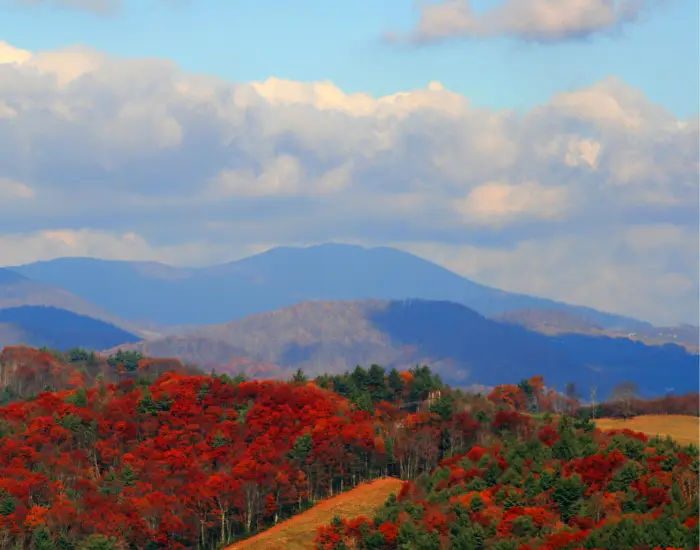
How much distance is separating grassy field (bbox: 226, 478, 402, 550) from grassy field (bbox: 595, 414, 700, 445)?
42.1 meters

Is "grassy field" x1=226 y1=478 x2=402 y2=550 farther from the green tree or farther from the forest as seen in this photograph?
the green tree

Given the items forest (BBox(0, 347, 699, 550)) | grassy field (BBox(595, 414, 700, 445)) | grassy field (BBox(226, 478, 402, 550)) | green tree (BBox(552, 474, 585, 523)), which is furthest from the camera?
grassy field (BBox(595, 414, 700, 445))

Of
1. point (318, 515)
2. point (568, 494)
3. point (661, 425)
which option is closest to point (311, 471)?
point (318, 515)

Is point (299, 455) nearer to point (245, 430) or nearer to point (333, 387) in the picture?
point (245, 430)

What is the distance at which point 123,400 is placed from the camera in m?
158

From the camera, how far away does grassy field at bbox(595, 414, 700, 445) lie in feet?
512

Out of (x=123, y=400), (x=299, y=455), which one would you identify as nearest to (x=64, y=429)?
(x=123, y=400)

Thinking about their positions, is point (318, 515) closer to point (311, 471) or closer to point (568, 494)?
point (311, 471)

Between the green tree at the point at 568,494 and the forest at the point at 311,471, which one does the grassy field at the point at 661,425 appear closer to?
the forest at the point at 311,471

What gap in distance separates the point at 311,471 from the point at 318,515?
1074 centimetres

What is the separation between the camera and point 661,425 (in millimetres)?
167625

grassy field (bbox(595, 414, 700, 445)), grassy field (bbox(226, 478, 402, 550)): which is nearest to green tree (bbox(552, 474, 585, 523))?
grassy field (bbox(226, 478, 402, 550))

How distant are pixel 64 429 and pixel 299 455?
116 feet

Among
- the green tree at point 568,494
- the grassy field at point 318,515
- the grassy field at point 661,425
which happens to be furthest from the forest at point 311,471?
the grassy field at point 661,425
